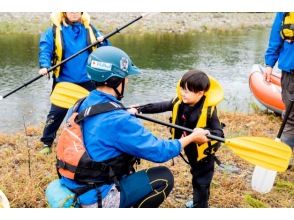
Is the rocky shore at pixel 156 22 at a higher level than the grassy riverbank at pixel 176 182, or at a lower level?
lower

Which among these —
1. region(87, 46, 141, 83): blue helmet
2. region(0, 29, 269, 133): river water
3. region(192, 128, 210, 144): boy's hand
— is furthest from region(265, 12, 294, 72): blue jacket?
region(0, 29, 269, 133): river water

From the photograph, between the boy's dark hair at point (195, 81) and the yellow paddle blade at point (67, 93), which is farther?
the yellow paddle blade at point (67, 93)

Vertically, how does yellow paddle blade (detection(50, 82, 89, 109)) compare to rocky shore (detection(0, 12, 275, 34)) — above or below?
above

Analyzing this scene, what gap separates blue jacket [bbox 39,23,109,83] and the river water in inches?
78.8

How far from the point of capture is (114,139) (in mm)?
2881

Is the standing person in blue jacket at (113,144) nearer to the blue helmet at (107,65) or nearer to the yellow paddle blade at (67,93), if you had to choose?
the blue helmet at (107,65)

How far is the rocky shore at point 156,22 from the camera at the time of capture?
20.2 meters

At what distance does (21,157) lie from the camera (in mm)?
5035

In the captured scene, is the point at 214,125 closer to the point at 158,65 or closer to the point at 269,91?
the point at 269,91

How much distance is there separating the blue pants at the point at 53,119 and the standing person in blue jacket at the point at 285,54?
7.02 ft

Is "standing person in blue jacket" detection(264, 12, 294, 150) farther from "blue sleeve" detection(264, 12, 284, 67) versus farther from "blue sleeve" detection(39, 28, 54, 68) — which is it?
"blue sleeve" detection(39, 28, 54, 68)

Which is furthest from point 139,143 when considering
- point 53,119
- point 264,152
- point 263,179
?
point 53,119

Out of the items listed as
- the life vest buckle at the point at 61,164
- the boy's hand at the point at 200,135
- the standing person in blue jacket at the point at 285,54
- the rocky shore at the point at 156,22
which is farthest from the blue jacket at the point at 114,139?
the rocky shore at the point at 156,22

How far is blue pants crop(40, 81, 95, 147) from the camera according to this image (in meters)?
5.27
